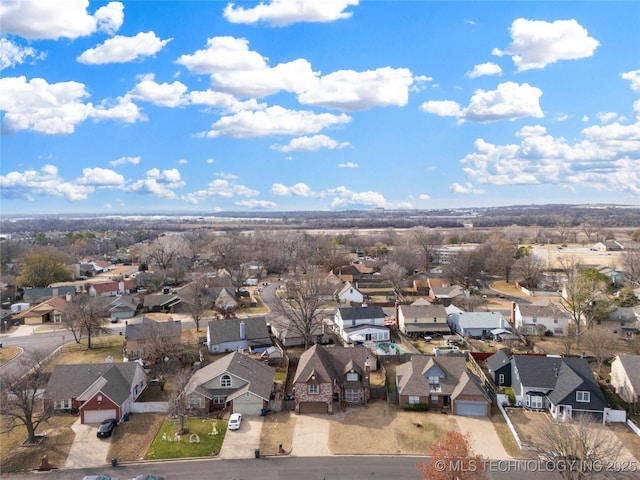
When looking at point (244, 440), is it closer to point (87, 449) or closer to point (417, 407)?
point (87, 449)

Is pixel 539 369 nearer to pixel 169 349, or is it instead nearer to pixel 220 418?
pixel 220 418

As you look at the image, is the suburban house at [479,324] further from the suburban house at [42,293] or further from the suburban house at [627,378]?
the suburban house at [42,293]

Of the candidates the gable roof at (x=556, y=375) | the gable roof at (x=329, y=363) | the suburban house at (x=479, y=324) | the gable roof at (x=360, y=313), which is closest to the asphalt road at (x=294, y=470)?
the gable roof at (x=329, y=363)

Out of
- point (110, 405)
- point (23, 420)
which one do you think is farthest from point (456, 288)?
point (23, 420)

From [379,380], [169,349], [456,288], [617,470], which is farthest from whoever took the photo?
[456,288]

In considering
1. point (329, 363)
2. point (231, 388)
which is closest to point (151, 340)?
point (231, 388)

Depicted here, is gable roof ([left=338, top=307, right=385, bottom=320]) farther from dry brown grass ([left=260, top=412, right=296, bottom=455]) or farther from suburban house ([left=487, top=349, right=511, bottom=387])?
dry brown grass ([left=260, top=412, right=296, bottom=455])
